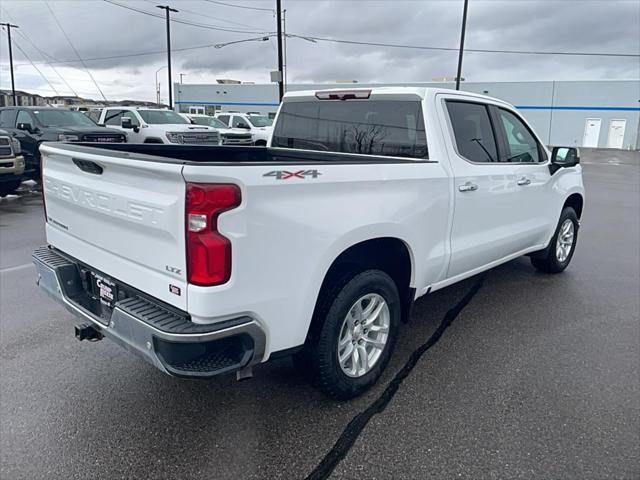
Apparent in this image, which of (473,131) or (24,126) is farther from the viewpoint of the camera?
(24,126)

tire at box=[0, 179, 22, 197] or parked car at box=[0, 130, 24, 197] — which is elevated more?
parked car at box=[0, 130, 24, 197]

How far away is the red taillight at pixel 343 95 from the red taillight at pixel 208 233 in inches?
84.4

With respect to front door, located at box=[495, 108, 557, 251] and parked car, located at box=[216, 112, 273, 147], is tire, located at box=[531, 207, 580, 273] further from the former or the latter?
parked car, located at box=[216, 112, 273, 147]

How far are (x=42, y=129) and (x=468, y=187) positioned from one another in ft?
39.6

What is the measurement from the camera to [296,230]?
2.56m

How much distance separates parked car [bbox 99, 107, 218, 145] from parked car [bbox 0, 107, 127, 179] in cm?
173

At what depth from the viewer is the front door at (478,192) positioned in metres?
3.86

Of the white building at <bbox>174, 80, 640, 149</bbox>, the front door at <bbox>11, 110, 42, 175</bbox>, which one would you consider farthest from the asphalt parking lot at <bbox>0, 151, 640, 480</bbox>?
the white building at <bbox>174, 80, 640, 149</bbox>

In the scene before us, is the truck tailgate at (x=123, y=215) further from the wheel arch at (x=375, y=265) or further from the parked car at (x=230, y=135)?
the parked car at (x=230, y=135)

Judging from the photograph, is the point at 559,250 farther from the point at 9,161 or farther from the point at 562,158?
the point at 9,161

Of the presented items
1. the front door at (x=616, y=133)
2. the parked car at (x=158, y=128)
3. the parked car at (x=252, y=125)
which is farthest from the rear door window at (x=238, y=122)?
the front door at (x=616, y=133)

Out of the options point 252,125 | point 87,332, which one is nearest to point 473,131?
A: point 87,332

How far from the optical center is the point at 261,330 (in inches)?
98.7

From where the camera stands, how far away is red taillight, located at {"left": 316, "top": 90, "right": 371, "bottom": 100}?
13.4ft
